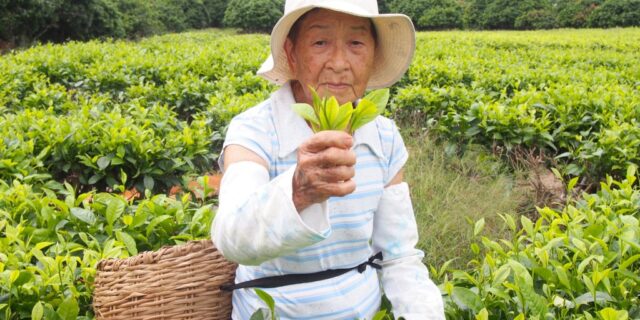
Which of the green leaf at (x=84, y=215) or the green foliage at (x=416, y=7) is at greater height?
the green leaf at (x=84, y=215)

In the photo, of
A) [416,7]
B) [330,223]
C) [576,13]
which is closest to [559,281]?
[330,223]

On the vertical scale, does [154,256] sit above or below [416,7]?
above

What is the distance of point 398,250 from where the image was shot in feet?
4.94

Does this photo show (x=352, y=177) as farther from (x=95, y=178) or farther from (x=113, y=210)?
(x=95, y=178)

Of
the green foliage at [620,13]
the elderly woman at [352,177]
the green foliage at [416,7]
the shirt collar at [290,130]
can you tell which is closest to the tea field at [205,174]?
the elderly woman at [352,177]

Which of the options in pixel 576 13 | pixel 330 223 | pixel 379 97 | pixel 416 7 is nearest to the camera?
pixel 379 97

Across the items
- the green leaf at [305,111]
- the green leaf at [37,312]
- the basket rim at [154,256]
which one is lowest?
the green leaf at [37,312]

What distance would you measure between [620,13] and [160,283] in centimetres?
2815

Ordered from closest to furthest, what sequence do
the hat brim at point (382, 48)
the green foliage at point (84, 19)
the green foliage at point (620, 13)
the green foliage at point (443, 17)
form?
the hat brim at point (382, 48), the green foliage at point (84, 19), the green foliage at point (620, 13), the green foliage at point (443, 17)

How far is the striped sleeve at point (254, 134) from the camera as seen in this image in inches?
51.4

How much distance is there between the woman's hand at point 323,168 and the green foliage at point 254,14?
27.7 m

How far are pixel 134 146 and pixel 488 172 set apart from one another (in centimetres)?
250

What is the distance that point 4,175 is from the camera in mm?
2564

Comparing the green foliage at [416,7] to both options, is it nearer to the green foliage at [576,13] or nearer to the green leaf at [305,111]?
the green foliage at [576,13]
